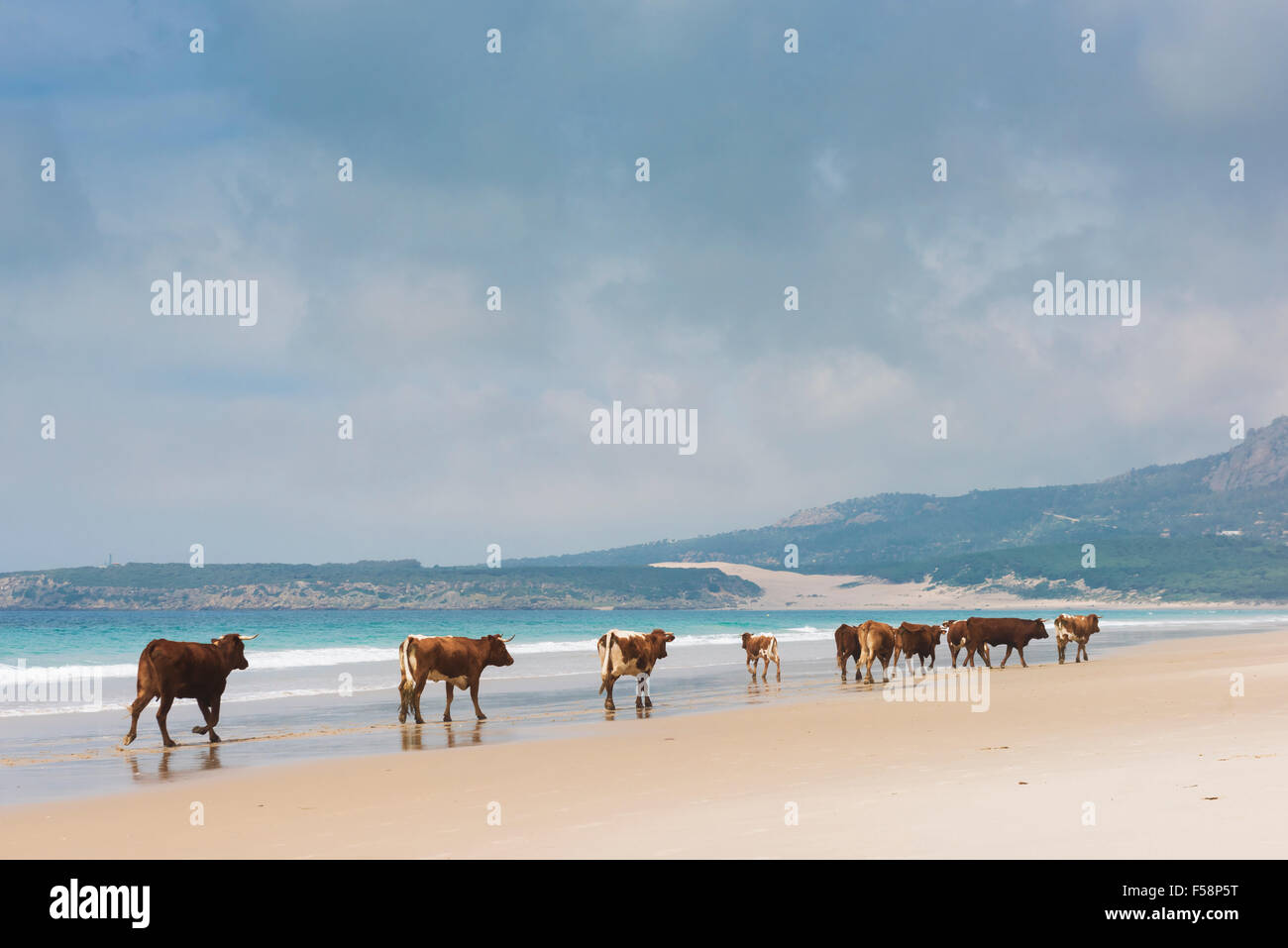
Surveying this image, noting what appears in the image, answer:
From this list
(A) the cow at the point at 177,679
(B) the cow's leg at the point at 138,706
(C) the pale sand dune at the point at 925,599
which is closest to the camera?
(B) the cow's leg at the point at 138,706

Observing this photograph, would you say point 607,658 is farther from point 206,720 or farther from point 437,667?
point 206,720

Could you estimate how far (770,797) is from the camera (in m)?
8.36

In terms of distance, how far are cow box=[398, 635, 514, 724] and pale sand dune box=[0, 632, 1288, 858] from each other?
3.74 metres

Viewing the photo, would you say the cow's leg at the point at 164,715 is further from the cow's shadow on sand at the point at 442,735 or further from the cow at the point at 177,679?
the cow's shadow on sand at the point at 442,735

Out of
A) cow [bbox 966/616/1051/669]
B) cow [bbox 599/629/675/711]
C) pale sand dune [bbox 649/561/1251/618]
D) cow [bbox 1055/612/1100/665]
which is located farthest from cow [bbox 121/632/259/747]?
pale sand dune [bbox 649/561/1251/618]

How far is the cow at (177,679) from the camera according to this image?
14.1 metres

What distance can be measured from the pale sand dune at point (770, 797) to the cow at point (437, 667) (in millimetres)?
3744

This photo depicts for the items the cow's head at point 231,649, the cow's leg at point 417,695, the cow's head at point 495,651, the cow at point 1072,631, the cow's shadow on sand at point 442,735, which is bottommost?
the cow at point 1072,631

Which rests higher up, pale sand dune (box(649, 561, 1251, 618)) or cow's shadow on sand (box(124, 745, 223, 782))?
cow's shadow on sand (box(124, 745, 223, 782))

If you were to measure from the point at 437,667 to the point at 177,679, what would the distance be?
170 inches

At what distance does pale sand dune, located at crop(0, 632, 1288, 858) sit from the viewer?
6.30 metres

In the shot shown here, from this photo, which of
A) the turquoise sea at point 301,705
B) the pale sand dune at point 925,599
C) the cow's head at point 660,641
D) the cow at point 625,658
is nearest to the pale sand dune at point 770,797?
the turquoise sea at point 301,705

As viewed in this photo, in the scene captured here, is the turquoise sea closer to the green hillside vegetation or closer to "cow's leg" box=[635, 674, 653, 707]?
"cow's leg" box=[635, 674, 653, 707]
